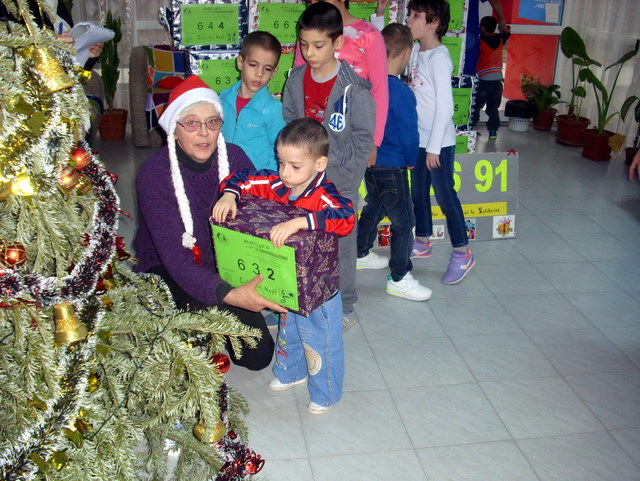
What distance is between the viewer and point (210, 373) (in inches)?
61.2

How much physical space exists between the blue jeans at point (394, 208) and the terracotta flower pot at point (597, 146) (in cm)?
364

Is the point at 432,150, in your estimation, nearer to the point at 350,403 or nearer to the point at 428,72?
the point at 428,72

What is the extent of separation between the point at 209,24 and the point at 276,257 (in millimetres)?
2399

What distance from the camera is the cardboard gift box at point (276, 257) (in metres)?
2.03

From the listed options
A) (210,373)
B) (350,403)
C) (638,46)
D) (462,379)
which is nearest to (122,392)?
(210,373)

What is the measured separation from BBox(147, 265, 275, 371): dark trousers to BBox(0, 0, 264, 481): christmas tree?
2.08ft

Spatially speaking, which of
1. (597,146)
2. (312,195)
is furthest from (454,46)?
(312,195)

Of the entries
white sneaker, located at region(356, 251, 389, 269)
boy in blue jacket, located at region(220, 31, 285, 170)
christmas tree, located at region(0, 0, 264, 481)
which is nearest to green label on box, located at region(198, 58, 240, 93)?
boy in blue jacket, located at region(220, 31, 285, 170)

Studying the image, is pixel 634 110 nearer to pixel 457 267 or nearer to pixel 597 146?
pixel 597 146

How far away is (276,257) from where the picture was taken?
2033mm

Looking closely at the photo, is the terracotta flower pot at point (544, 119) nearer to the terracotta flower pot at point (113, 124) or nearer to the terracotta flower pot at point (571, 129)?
the terracotta flower pot at point (571, 129)

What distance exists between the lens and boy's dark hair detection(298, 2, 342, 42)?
2.92m

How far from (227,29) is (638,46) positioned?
4453mm

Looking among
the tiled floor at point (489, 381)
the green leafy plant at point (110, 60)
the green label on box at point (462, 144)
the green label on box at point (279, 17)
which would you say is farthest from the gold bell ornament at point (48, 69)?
the green leafy plant at point (110, 60)
